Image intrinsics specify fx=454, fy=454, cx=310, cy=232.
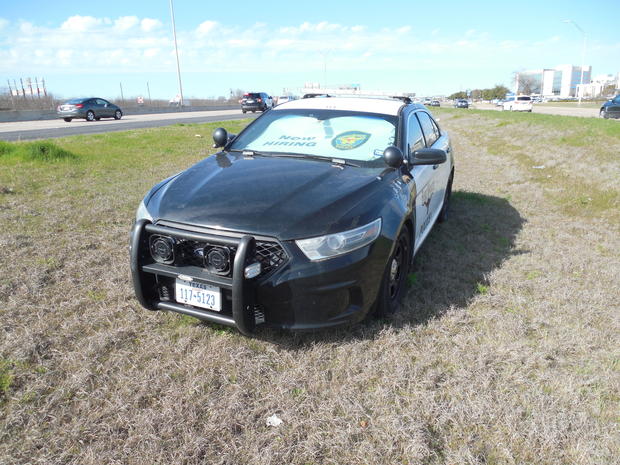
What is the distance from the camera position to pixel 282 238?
260 cm

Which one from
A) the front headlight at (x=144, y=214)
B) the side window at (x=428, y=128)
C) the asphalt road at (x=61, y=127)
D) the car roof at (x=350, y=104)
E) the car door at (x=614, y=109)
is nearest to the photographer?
the front headlight at (x=144, y=214)

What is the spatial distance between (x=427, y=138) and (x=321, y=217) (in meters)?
2.60

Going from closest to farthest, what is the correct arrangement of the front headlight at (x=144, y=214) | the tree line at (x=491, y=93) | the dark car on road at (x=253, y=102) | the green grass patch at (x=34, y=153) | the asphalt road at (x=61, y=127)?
the front headlight at (x=144, y=214)
the green grass patch at (x=34, y=153)
the asphalt road at (x=61, y=127)
the dark car on road at (x=253, y=102)
the tree line at (x=491, y=93)

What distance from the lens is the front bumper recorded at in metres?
2.59

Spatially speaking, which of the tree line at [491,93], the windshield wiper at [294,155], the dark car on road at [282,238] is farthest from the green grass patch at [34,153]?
the tree line at [491,93]

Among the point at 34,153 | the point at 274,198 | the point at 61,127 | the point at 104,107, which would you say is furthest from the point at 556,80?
the point at 274,198

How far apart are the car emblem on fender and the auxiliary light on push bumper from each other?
1547 millimetres

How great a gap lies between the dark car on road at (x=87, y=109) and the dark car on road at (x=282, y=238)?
79.4 feet

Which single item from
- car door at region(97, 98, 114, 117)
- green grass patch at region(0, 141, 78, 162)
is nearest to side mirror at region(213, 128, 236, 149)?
green grass patch at region(0, 141, 78, 162)

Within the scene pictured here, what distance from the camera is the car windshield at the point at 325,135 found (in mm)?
3697

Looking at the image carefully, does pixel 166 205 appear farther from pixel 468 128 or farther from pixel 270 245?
pixel 468 128

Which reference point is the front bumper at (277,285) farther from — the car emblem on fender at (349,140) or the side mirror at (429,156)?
the car emblem on fender at (349,140)

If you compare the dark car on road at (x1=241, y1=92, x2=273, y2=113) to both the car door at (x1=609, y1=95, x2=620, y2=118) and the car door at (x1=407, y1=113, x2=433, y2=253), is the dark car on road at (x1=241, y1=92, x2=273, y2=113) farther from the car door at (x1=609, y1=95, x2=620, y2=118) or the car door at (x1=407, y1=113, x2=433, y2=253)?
the car door at (x1=407, y1=113, x2=433, y2=253)

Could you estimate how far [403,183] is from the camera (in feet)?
11.4
